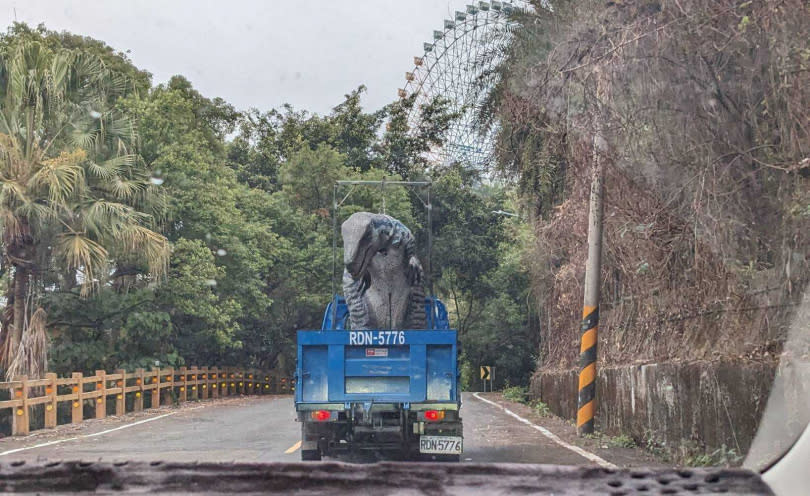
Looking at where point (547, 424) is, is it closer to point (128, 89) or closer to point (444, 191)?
point (128, 89)

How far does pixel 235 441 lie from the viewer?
13.2 metres

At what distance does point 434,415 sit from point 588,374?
544 cm

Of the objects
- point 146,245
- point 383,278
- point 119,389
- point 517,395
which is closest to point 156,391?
point 119,389

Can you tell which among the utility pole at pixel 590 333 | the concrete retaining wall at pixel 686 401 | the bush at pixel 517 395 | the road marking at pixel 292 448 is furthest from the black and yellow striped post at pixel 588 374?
the bush at pixel 517 395

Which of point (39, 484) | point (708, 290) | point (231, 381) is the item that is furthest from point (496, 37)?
point (39, 484)

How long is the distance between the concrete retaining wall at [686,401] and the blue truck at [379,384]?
2746 mm

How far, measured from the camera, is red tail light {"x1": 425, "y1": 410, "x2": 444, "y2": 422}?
984 centimetres

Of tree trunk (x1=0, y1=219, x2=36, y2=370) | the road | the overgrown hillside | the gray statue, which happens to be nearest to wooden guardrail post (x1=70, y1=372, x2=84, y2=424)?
the road

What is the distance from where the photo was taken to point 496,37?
22875mm

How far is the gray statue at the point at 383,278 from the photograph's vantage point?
11086 millimetres

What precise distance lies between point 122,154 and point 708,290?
15.3 metres

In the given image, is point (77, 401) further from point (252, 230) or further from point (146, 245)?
point (252, 230)

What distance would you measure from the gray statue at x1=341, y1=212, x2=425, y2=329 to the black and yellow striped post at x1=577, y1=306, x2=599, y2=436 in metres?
4.27

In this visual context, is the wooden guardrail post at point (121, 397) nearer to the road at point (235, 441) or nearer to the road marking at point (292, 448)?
the road at point (235, 441)
